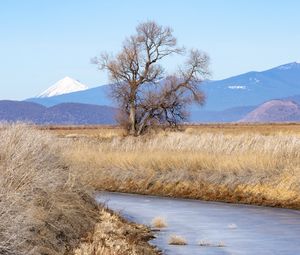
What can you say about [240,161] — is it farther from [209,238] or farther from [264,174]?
[209,238]

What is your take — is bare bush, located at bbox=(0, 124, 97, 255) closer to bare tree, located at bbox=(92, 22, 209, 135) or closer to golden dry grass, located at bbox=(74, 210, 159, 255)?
golden dry grass, located at bbox=(74, 210, 159, 255)

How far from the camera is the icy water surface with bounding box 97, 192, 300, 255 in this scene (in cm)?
1602

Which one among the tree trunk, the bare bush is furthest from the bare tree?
the bare bush

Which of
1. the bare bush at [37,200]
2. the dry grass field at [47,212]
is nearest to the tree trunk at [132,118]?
the bare bush at [37,200]

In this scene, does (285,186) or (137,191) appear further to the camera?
(137,191)

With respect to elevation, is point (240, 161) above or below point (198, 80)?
below

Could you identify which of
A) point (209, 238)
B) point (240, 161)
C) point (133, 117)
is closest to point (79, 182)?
point (209, 238)

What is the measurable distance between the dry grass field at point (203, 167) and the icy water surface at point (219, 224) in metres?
1.32

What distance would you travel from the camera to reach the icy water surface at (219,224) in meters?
16.0

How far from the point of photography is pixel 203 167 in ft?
99.8

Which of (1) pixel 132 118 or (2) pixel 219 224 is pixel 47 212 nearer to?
(2) pixel 219 224

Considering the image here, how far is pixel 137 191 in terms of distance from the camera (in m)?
31.1

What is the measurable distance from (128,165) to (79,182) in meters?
14.0

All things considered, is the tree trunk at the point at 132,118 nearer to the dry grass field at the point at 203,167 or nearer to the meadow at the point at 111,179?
the meadow at the point at 111,179
